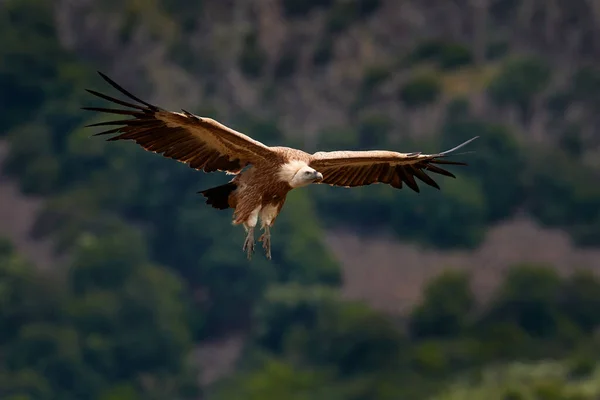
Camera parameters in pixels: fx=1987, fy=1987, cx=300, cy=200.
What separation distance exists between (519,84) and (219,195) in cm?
6659

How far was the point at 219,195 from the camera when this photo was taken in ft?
58.3

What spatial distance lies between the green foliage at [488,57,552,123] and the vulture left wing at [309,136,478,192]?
64199 millimetres

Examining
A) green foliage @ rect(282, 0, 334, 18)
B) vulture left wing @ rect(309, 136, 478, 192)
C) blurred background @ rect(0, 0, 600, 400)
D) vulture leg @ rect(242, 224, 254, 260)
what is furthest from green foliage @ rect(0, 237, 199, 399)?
vulture leg @ rect(242, 224, 254, 260)

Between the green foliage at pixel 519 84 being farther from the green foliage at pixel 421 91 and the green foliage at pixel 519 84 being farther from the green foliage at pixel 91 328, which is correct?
the green foliage at pixel 91 328

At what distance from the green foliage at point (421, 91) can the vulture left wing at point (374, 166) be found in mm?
64225

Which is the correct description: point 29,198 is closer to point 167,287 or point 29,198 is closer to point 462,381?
point 167,287

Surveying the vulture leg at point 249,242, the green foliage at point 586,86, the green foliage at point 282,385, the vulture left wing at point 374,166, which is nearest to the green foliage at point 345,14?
the green foliage at point 586,86

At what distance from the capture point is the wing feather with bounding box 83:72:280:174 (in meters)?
17.3

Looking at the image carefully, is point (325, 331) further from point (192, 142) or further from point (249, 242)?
point (249, 242)

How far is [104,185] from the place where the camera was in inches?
3189

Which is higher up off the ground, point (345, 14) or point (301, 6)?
point (301, 6)

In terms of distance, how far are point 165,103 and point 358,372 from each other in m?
18.2

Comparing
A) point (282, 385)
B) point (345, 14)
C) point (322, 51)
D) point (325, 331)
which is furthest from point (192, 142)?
point (345, 14)

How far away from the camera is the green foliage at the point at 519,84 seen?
83.4 m
